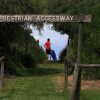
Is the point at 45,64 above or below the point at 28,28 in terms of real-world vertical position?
below

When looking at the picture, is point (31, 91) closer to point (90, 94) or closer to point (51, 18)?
point (90, 94)

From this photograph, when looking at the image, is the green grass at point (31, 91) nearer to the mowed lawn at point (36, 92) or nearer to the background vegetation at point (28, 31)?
the mowed lawn at point (36, 92)

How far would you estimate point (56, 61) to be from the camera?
3525 centimetres

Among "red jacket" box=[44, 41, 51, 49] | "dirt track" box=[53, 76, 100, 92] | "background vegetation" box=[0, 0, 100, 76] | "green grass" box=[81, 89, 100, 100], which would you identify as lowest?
"dirt track" box=[53, 76, 100, 92]

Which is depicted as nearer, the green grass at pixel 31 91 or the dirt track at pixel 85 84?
the green grass at pixel 31 91

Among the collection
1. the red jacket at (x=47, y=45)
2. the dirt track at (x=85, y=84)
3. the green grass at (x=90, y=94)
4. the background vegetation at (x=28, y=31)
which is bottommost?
the dirt track at (x=85, y=84)

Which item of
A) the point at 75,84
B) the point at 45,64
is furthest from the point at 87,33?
the point at 45,64

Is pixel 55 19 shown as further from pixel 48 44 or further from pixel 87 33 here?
pixel 48 44

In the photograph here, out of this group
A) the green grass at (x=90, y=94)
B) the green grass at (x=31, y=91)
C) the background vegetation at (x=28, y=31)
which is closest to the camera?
the green grass at (x=90, y=94)

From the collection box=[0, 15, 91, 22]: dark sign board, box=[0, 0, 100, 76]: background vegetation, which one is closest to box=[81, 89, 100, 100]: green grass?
box=[0, 15, 91, 22]: dark sign board

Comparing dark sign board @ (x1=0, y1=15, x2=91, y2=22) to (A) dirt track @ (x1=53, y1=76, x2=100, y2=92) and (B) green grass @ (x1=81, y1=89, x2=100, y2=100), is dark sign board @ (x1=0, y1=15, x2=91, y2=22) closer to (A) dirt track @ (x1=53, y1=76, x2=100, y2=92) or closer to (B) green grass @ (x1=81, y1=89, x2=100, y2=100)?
(B) green grass @ (x1=81, y1=89, x2=100, y2=100)

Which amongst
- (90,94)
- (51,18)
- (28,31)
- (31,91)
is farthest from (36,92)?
(28,31)

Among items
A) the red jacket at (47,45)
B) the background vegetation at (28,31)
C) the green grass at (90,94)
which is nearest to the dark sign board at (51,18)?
the green grass at (90,94)

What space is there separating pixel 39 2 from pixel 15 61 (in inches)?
117
